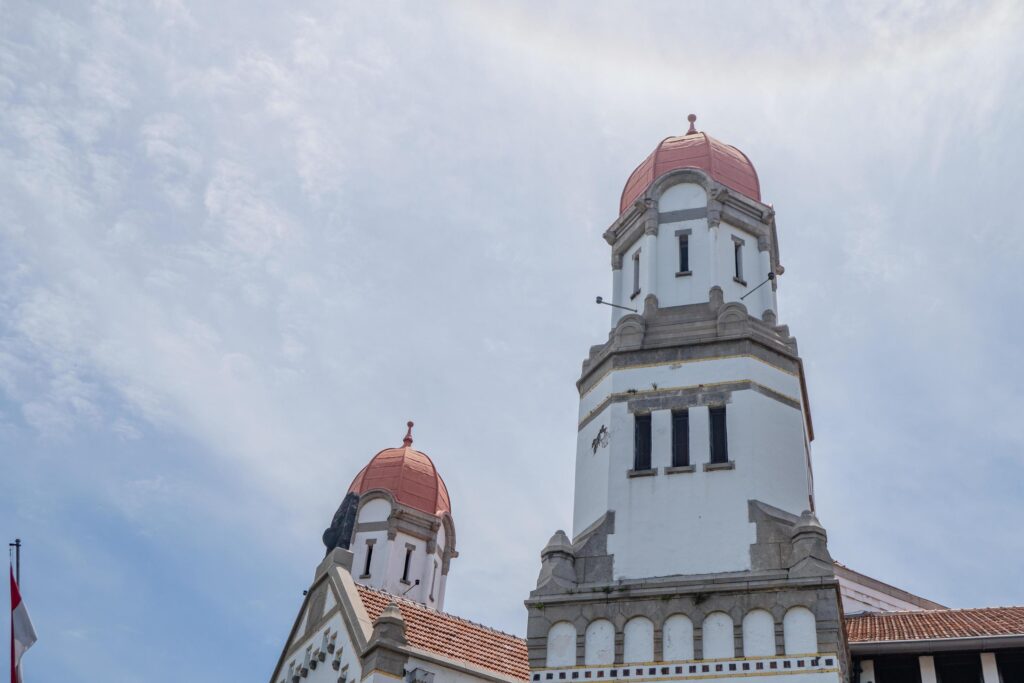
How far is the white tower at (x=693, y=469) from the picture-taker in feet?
78.6

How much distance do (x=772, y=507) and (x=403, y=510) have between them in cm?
2221

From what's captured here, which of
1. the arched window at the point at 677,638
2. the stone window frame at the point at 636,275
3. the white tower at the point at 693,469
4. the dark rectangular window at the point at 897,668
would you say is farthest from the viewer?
the stone window frame at the point at 636,275

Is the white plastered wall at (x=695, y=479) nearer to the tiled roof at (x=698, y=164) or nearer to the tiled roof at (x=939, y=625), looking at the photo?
the tiled roof at (x=939, y=625)

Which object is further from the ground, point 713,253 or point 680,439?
point 713,253

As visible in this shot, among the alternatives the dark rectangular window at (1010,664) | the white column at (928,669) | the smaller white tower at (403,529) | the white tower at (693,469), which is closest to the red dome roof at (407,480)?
the smaller white tower at (403,529)

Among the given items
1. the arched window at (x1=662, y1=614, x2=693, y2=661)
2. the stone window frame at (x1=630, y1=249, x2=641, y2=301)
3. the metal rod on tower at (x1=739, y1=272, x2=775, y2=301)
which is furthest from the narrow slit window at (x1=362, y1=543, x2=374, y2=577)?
the arched window at (x1=662, y1=614, x2=693, y2=661)

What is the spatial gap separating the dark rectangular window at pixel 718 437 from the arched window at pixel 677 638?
13.2 ft

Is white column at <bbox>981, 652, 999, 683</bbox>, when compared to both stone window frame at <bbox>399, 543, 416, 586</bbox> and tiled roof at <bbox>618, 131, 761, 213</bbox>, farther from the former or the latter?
stone window frame at <bbox>399, 543, 416, 586</bbox>

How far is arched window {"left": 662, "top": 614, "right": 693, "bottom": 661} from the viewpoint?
23828 mm

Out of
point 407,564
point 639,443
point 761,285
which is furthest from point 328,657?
point 407,564

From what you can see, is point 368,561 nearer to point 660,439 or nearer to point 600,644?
point 660,439

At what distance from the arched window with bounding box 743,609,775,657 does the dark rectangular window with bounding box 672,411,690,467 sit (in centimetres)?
413

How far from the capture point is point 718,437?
27.0 m

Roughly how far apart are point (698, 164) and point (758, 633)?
1411 centimetres
